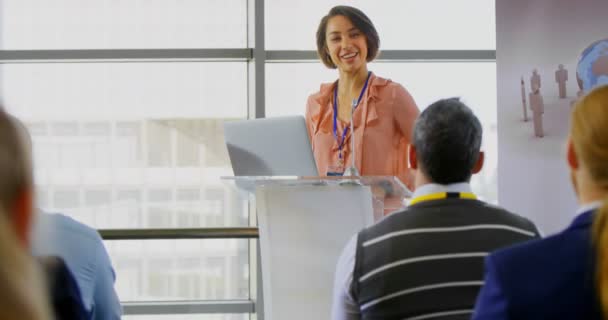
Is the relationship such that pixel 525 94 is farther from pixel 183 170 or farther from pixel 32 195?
pixel 32 195

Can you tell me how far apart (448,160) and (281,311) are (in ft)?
3.73

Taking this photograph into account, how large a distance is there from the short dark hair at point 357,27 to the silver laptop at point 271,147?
3.85ft

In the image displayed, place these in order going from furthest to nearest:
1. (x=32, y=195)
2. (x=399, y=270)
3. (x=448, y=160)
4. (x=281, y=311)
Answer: (x=281, y=311)
(x=448, y=160)
(x=399, y=270)
(x=32, y=195)

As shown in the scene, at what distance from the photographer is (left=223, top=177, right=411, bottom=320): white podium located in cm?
311

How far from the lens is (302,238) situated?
312cm

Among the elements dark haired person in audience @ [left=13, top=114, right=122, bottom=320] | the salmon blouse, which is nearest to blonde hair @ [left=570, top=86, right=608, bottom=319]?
dark haired person in audience @ [left=13, top=114, right=122, bottom=320]

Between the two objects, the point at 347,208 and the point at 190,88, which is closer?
the point at 347,208

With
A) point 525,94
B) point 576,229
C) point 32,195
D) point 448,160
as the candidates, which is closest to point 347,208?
point 448,160

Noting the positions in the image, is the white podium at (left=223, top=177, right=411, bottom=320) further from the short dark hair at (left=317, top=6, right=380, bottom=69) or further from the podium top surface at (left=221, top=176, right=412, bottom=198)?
the short dark hair at (left=317, top=6, right=380, bottom=69)

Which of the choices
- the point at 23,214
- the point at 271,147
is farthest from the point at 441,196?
the point at 23,214

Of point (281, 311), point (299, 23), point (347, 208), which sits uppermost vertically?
point (299, 23)

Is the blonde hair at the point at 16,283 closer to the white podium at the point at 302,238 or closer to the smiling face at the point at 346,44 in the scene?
the white podium at the point at 302,238

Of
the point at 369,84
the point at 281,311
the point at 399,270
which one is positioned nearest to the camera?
the point at 399,270

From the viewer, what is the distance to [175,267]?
6.83 m
